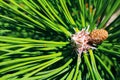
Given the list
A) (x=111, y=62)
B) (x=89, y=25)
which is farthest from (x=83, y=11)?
(x=111, y=62)

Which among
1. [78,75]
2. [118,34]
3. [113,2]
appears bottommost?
[78,75]

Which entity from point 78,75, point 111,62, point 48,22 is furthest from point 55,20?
point 111,62

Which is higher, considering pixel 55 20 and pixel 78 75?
pixel 55 20

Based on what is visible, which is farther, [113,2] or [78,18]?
[78,18]

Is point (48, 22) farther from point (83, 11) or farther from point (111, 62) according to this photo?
point (111, 62)

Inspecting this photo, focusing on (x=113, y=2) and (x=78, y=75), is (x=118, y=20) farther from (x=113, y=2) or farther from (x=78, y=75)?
(x=78, y=75)

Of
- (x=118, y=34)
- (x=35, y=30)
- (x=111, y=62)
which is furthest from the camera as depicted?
(x=111, y=62)

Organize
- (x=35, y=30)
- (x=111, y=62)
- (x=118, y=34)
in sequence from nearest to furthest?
(x=118, y=34) < (x=35, y=30) < (x=111, y=62)
